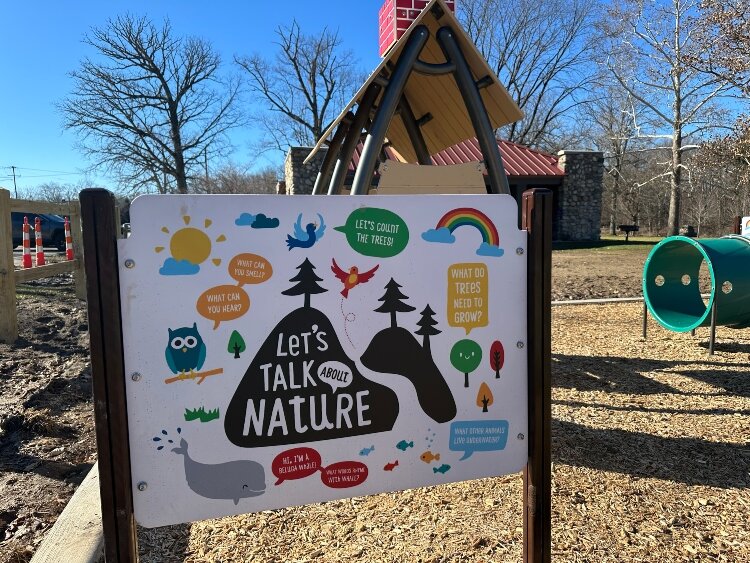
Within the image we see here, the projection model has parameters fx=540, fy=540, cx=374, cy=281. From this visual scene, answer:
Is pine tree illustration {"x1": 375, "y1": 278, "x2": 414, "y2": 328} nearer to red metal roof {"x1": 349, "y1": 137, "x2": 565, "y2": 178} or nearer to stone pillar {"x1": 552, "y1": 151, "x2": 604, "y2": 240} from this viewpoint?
red metal roof {"x1": 349, "y1": 137, "x2": 565, "y2": 178}

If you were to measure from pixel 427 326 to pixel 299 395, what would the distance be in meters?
0.49

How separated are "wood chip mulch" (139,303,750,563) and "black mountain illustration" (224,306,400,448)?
885 millimetres

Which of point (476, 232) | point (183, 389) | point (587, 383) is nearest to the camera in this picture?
point (183, 389)

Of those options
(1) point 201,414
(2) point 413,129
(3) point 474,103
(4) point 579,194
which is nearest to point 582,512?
(1) point 201,414

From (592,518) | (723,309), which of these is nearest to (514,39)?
(723,309)

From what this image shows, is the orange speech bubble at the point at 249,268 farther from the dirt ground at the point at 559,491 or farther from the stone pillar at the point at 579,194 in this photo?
the stone pillar at the point at 579,194

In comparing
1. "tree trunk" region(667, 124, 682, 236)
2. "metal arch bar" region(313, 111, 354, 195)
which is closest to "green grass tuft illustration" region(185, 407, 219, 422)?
"metal arch bar" region(313, 111, 354, 195)

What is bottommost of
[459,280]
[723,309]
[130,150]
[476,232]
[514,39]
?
[723,309]

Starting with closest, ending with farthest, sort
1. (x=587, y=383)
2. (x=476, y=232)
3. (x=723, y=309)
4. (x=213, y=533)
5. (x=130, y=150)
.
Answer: (x=476, y=232), (x=213, y=533), (x=587, y=383), (x=723, y=309), (x=130, y=150)

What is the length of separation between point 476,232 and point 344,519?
1606 millimetres

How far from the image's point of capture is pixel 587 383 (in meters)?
4.61

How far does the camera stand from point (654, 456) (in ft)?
10.5

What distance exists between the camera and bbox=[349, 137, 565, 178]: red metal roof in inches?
815

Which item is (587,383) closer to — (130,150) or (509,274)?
(509,274)
